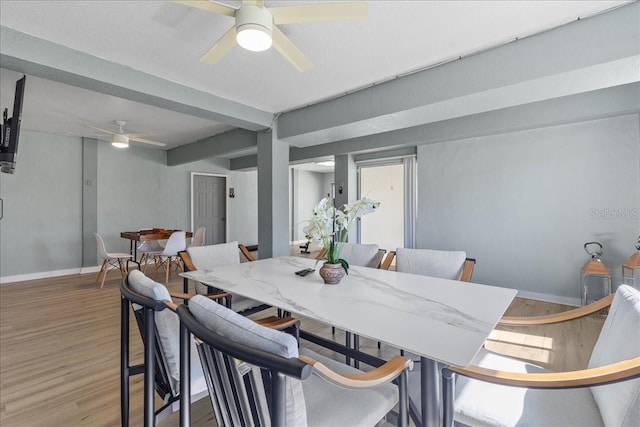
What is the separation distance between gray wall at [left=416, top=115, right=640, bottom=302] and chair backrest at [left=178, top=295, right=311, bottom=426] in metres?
4.18

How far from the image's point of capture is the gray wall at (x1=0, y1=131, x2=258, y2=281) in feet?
16.3

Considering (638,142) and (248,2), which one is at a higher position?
(248,2)

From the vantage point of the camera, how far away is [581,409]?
39.6 inches

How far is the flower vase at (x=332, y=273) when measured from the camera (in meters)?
1.78

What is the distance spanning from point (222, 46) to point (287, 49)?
0.43 meters

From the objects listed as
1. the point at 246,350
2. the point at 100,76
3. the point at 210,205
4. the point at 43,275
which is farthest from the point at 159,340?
the point at 210,205

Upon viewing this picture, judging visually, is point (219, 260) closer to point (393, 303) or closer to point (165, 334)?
point (165, 334)

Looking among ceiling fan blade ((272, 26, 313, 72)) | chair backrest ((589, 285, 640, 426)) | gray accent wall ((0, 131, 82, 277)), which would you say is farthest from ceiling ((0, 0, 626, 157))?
gray accent wall ((0, 131, 82, 277))

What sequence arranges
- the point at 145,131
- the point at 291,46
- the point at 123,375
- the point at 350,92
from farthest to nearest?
the point at 145,131 < the point at 350,92 < the point at 291,46 < the point at 123,375

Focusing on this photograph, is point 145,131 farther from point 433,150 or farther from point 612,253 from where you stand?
point 612,253

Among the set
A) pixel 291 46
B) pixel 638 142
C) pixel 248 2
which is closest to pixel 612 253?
pixel 638 142

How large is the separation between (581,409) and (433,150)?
4146 mm

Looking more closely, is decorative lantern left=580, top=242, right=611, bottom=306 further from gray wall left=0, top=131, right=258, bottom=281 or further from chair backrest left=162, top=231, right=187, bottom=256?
gray wall left=0, top=131, right=258, bottom=281

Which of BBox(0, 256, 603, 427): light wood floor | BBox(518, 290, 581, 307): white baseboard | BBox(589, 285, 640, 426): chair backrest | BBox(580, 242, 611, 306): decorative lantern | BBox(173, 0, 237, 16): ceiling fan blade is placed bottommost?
BBox(0, 256, 603, 427): light wood floor
